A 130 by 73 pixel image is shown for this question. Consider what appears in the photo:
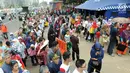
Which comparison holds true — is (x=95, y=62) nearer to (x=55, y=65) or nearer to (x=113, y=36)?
(x=55, y=65)

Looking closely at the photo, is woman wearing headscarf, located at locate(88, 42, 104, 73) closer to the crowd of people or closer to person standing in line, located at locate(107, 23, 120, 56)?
the crowd of people

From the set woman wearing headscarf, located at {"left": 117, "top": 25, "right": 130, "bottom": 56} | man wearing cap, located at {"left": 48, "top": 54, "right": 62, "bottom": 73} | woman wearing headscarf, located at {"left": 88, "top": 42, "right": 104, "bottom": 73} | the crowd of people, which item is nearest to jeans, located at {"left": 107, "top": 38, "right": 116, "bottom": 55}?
the crowd of people

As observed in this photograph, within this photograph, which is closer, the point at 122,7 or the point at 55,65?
the point at 55,65

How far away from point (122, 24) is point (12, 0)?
132 m

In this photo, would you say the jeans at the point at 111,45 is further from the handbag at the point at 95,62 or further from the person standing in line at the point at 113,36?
the handbag at the point at 95,62

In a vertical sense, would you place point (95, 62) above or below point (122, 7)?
above

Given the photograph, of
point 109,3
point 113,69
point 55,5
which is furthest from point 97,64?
point 55,5

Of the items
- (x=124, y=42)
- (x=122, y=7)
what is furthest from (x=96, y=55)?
(x=122, y=7)

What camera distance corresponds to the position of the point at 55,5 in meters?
45.7

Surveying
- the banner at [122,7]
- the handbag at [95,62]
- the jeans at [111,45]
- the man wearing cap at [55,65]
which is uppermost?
the man wearing cap at [55,65]

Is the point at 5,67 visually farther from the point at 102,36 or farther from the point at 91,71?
the point at 102,36

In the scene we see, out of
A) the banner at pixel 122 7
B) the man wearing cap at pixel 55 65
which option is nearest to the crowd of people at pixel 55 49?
the man wearing cap at pixel 55 65

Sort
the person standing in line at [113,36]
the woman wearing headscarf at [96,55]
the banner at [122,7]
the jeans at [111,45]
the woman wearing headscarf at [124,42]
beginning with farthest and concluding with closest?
the banner at [122,7]
the woman wearing headscarf at [124,42]
the jeans at [111,45]
the person standing in line at [113,36]
the woman wearing headscarf at [96,55]

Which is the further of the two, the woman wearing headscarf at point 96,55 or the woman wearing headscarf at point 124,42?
the woman wearing headscarf at point 124,42
